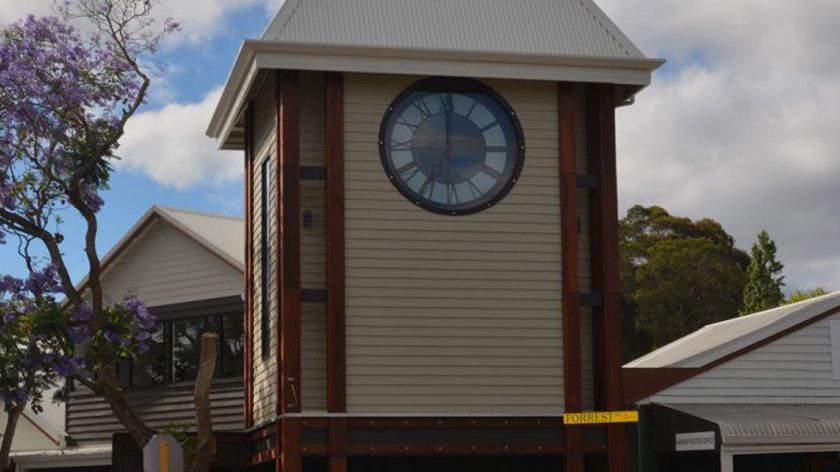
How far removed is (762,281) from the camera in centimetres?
6062

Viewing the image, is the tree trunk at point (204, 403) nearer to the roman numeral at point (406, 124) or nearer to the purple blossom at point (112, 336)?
the purple blossom at point (112, 336)

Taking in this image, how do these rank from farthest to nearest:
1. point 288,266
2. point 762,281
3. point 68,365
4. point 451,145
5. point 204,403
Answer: point 762,281
point 68,365
point 451,145
point 288,266
point 204,403

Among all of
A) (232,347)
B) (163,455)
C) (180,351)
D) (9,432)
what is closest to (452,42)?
(163,455)

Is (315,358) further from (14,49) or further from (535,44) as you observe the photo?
(14,49)

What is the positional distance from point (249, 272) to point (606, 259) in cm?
624

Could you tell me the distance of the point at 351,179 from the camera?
24.2m

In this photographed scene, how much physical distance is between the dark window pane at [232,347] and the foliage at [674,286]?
31.1 m

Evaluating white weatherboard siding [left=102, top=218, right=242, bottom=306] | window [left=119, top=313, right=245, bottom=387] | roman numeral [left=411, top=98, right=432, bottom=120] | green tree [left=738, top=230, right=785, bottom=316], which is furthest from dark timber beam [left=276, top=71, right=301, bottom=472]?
green tree [left=738, top=230, right=785, bottom=316]

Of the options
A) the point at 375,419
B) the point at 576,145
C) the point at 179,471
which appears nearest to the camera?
the point at 179,471

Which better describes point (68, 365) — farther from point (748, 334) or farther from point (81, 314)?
point (748, 334)

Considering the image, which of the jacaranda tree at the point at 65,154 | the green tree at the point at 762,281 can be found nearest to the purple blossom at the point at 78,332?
the jacaranda tree at the point at 65,154

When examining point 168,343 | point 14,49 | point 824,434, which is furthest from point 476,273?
point 168,343

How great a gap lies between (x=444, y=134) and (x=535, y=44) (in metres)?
2.00

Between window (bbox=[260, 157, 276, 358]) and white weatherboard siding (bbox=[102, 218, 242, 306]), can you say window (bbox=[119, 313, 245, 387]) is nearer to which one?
white weatherboard siding (bbox=[102, 218, 242, 306])
